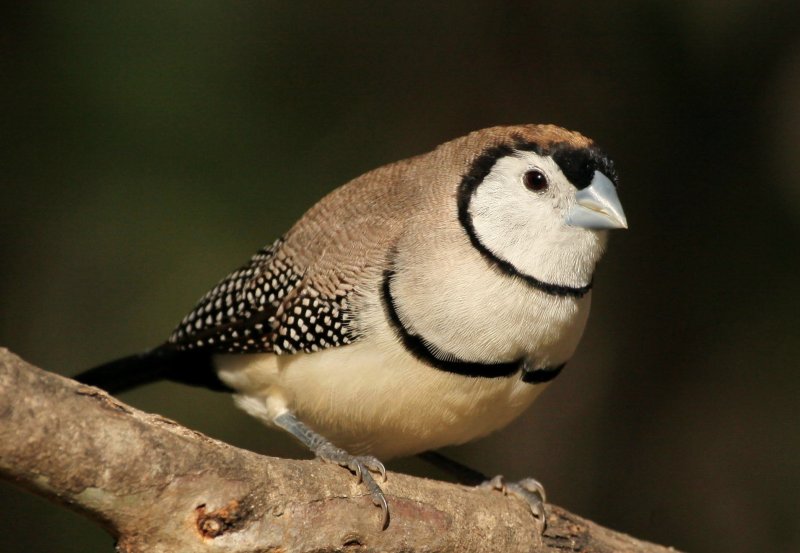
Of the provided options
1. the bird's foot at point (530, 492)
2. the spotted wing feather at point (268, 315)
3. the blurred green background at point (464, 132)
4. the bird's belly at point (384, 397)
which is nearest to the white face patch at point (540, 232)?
the bird's belly at point (384, 397)

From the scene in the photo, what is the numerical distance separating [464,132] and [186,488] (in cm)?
367

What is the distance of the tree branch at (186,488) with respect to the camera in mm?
2328

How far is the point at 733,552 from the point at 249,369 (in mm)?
3297

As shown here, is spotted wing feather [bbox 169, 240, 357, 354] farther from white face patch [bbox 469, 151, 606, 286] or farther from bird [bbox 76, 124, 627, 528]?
white face patch [bbox 469, 151, 606, 286]

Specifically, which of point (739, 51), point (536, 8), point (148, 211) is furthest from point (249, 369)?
point (739, 51)

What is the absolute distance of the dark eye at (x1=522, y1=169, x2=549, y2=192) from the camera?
10.9 ft

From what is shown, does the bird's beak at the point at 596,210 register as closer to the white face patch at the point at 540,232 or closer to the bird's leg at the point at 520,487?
the white face patch at the point at 540,232

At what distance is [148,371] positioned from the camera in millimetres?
4121

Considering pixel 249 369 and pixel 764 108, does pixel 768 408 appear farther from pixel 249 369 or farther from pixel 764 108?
pixel 249 369

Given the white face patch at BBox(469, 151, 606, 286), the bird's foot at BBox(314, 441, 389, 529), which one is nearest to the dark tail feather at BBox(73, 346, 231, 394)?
the bird's foot at BBox(314, 441, 389, 529)

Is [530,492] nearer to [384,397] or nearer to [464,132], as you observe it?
[384,397]

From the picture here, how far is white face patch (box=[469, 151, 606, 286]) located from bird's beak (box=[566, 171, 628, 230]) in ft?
0.08

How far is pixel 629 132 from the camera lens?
5.86 m

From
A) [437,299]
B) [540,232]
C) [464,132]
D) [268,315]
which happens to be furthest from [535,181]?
[464,132]
